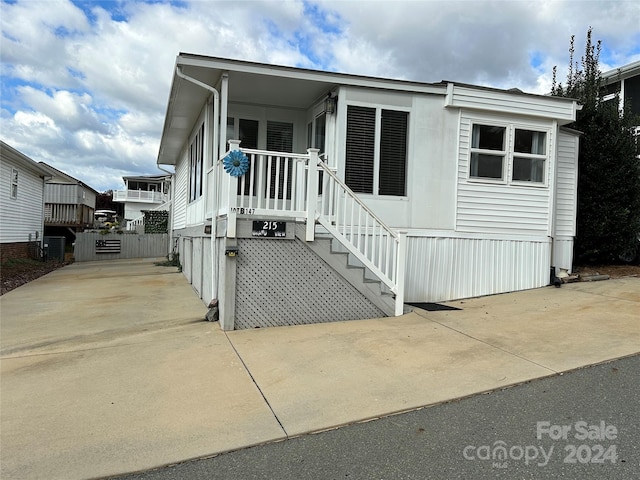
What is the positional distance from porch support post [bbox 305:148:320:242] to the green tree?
23.1 feet

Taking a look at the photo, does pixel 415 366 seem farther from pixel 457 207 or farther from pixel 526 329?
pixel 457 207

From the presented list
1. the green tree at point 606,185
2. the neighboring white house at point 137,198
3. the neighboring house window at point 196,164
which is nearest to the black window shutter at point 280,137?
the neighboring house window at point 196,164

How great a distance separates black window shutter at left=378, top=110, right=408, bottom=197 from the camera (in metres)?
8.07

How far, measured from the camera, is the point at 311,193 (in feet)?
20.9

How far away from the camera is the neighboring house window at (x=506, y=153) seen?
857 centimetres

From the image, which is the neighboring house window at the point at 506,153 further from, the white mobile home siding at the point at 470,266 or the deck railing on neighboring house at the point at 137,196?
the deck railing on neighboring house at the point at 137,196

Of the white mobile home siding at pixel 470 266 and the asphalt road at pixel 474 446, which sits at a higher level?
the white mobile home siding at pixel 470 266

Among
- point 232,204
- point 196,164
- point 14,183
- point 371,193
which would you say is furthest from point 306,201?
point 14,183

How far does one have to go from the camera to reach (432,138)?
8.25m

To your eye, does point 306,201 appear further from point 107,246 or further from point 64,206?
point 64,206

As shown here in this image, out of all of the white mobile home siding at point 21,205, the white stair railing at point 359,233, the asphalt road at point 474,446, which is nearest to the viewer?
the asphalt road at point 474,446

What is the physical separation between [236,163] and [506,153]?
542cm

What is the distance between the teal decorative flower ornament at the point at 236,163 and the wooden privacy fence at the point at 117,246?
16649 millimetres

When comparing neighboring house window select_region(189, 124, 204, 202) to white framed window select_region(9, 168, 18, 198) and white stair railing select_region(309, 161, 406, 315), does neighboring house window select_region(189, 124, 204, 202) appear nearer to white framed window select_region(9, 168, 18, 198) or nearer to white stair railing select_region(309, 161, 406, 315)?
white stair railing select_region(309, 161, 406, 315)
